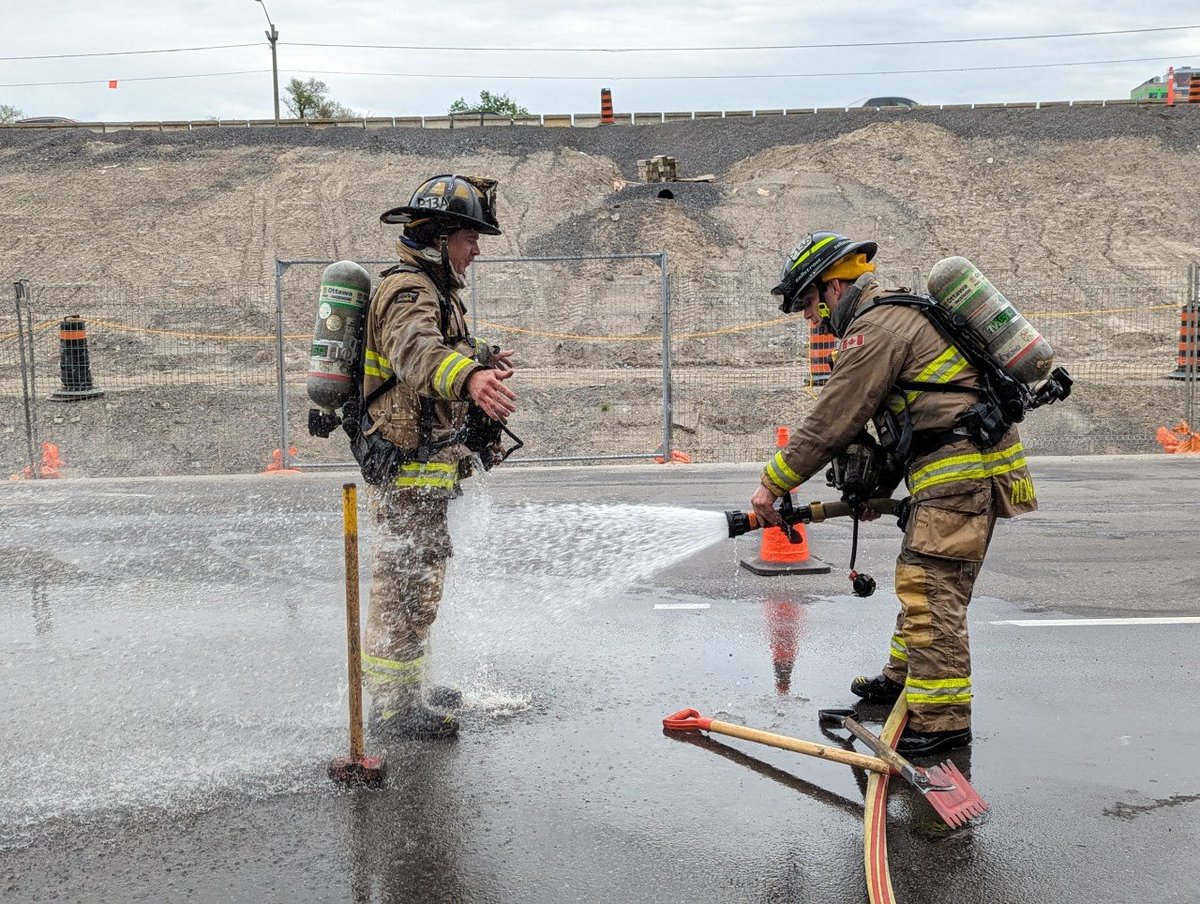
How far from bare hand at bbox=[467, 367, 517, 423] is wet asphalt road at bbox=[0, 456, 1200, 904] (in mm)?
1122

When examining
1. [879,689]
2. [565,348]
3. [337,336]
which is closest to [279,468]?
[337,336]

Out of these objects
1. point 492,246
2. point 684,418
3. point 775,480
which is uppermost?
point 492,246

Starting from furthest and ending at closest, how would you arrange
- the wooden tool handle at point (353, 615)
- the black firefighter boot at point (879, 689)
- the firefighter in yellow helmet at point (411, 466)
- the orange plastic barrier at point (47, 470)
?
the orange plastic barrier at point (47, 470)
the black firefighter boot at point (879, 689)
the firefighter in yellow helmet at point (411, 466)
the wooden tool handle at point (353, 615)

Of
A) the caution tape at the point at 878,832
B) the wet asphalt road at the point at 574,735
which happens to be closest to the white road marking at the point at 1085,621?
the wet asphalt road at the point at 574,735

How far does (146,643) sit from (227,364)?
1663 centimetres

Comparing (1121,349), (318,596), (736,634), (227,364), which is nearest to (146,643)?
(318,596)

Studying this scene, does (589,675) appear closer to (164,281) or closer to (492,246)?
(492,246)

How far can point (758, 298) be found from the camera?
950 inches

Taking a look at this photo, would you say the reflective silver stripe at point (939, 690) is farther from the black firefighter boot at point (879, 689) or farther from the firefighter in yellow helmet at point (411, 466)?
the firefighter in yellow helmet at point (411, 466)

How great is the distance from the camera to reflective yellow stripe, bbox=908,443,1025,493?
168 inches

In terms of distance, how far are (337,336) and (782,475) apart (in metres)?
1.86

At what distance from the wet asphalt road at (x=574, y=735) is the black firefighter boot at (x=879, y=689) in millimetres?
233

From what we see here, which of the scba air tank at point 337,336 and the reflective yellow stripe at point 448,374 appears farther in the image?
the scba air tank at point 337,336

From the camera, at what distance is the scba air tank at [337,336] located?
4641 mm
